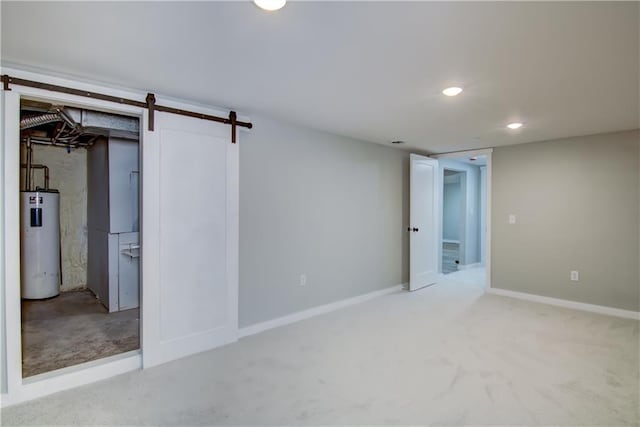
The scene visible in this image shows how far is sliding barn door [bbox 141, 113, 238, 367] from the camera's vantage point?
2.73m

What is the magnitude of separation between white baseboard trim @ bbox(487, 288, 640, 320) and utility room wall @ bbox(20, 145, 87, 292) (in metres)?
6.02

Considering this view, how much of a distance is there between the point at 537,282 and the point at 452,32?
4201 mm

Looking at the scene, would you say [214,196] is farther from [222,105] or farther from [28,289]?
[28,289]

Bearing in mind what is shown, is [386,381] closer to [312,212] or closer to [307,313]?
[307,313]

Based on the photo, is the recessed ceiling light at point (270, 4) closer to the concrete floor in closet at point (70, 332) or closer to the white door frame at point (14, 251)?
the white door frame at point (14, 251)

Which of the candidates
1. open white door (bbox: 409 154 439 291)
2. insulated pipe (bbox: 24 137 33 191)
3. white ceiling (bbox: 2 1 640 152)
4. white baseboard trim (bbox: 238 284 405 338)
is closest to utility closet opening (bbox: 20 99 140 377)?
insulated pipe (bbox: 24 137 33 191)

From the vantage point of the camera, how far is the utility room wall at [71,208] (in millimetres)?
4785

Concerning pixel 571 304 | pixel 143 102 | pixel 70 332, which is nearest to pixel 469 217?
pixel 571 304

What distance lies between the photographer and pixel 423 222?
213 inches

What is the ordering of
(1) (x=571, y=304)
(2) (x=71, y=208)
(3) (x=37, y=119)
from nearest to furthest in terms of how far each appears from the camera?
(3) (x=37, y=119) < (1) (x=571, y=304) < (2) (x=71, y=208)

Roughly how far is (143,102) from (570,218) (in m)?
5.01

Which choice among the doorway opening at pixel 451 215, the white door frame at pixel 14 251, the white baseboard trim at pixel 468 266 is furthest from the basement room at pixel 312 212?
the doorway opening at pixel 451 215

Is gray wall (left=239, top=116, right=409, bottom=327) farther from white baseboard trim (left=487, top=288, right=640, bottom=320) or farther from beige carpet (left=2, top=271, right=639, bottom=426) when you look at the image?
white baseboard trim (left=487, top=288, right=640, bottom=320)

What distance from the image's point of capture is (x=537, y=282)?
185 inches
